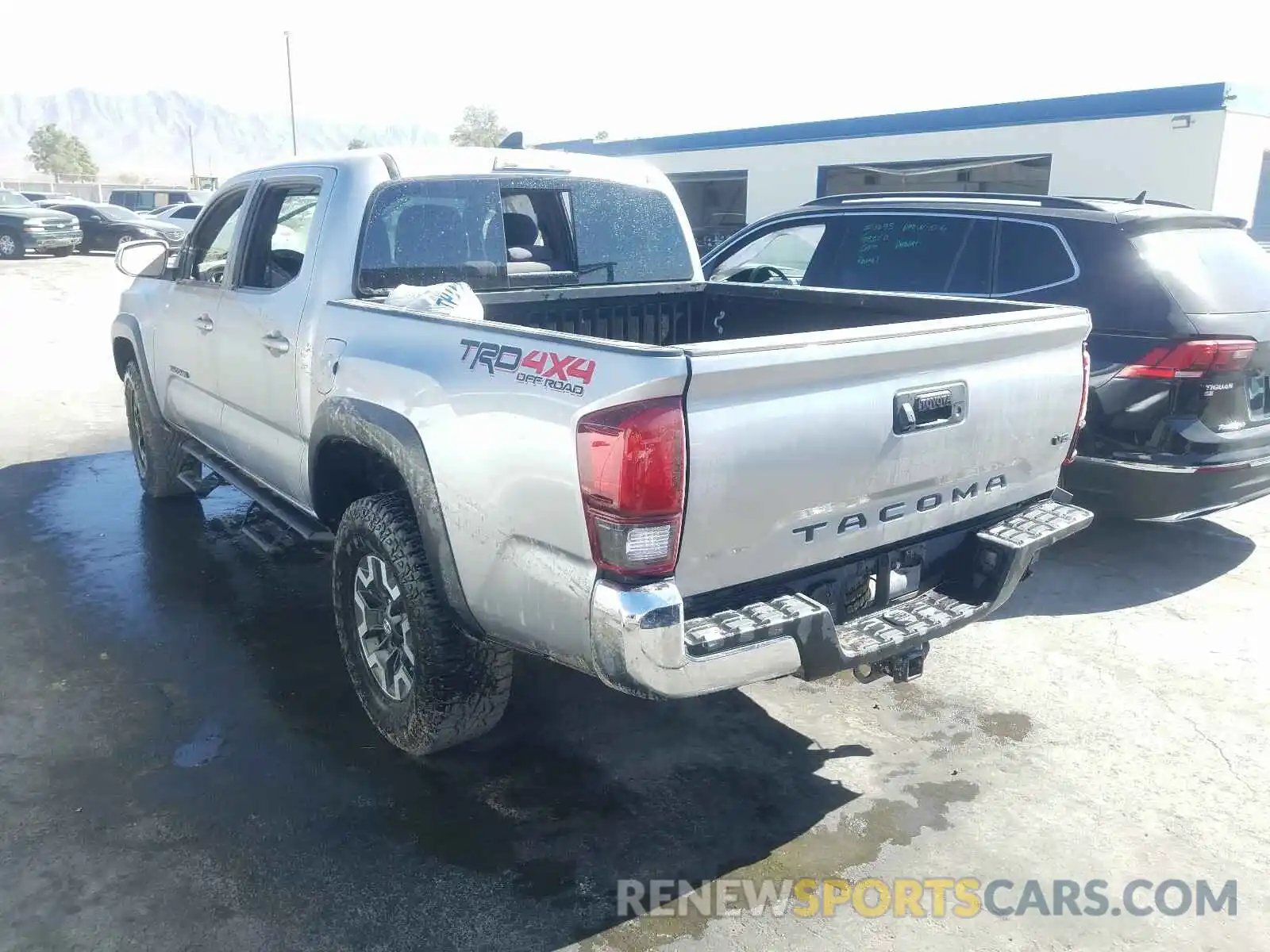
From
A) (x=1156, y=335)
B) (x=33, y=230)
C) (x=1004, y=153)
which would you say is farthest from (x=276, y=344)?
(x=33, y=230)

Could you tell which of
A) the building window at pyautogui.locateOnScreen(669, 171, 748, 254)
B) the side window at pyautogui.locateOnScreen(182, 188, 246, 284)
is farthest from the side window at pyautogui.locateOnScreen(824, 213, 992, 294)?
the building window at pyautogui.locateOnScreen(669, 171, 748, 254)

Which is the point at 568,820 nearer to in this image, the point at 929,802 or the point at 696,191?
the point at 929,802

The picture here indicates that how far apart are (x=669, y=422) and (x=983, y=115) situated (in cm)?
1723

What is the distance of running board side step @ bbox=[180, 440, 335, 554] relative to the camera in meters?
4.22

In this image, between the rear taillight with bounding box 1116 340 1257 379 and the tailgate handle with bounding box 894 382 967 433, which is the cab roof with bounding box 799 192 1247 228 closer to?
the rear taillight with bounding box 1116 340 1257 379

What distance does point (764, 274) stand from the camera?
7.48 m

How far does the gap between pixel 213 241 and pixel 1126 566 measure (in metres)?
5.14

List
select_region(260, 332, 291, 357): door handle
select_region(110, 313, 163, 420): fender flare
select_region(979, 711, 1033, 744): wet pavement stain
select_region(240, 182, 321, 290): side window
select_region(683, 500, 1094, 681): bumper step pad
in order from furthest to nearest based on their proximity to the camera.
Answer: select_region(110, 313, 163, 420): fender flare → select_region(240, 182, 321, 290): side window → select_region(260, 332, 291, 357): door handle → select_region(979, 711, 1033, 744): wet pavement stain → select_region(683, 500, 1094, 681): bumper step pad

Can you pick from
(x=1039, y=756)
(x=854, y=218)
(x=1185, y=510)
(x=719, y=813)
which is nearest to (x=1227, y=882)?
(x=1039, y=756)

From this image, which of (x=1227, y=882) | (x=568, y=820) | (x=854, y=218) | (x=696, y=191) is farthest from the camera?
(x=696, y=191)

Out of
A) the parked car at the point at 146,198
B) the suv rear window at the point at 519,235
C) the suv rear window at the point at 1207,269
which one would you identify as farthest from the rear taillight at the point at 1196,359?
the parked car at the point at 146,198

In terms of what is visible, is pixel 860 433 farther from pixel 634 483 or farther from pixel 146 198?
pixel 146 198

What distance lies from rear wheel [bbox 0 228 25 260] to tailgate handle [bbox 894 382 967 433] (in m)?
26.0

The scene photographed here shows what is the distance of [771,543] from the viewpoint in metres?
2.80
